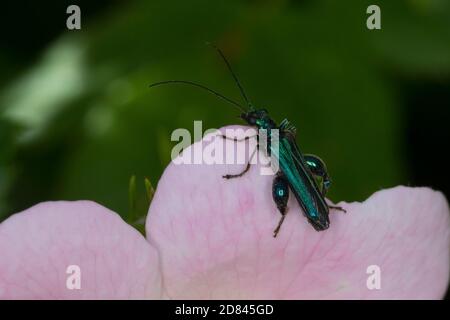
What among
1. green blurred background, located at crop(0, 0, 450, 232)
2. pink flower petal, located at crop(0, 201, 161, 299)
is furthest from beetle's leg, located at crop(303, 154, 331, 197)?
green blurred background, located at crop(0, 0, 450, 232)

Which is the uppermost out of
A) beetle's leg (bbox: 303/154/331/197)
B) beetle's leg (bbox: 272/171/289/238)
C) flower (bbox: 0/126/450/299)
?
beetle's leg (bbox: 303/154/331/197)

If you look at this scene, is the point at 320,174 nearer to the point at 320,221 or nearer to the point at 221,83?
the point at 320,221

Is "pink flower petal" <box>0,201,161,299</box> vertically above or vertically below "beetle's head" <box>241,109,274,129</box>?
below

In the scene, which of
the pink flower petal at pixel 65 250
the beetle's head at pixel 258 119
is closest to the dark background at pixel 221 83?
the beetle's head at pixel 258 119

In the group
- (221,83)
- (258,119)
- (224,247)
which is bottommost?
(224,247)

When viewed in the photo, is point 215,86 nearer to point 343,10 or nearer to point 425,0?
point 343,10

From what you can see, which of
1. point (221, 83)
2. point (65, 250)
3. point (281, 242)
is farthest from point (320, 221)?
point (221, 83)

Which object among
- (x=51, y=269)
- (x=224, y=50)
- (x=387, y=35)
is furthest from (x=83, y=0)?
(x=51, y=269)

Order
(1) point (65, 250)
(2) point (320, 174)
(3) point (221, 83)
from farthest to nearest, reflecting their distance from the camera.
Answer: (3) point (221, 83)
(2) point (320, 174)
(1) point (65, 250)

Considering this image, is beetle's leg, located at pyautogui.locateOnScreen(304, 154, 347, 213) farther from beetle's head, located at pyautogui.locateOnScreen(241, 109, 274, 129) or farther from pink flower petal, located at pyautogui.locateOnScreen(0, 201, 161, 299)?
pink flower petal, located at pyautogui.locateOnScreen(0, 201, 161, 299)
